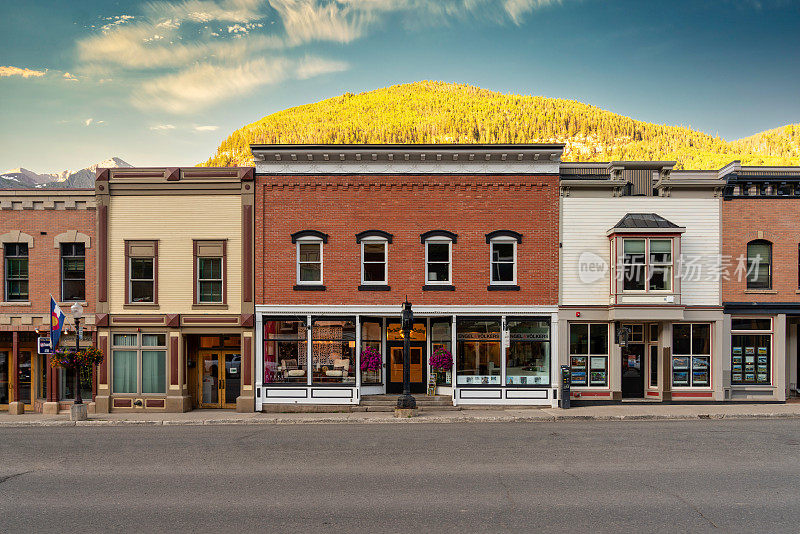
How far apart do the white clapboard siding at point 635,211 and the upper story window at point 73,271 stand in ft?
60.4

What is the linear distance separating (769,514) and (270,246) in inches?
651

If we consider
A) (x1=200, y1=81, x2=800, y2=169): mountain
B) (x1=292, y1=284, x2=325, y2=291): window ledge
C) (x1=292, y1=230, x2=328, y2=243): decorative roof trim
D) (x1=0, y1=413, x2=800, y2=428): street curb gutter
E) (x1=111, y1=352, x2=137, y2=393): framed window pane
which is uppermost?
(x1=200, y1=81, x2=800, y2=169): mountain

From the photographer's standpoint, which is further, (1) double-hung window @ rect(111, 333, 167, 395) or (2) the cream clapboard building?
(2) the cream clapboard building

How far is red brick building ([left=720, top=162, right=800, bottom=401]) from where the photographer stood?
20.2m

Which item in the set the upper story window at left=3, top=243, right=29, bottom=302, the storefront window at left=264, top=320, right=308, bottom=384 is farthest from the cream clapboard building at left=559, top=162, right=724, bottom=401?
the upper story window at left=3, top=243, right=29, bottom=302

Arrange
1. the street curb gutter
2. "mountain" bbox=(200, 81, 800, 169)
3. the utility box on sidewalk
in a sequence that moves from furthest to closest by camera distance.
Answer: "mountain" bbox=(200, 81, 800, 169), the utility box on sidewalk, the street curb gutter

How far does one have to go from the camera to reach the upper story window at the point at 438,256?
1997 cm

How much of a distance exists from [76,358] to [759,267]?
83.3ft

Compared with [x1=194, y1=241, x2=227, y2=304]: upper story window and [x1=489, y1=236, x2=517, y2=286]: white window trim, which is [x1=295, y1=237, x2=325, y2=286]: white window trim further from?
[x1=489, y1=236, x2=517, y2=286]: white window trim

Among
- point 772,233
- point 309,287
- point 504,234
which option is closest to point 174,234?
point 309,287

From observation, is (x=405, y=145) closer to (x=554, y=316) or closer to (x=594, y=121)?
(x=554, y=316)

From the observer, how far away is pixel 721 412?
18203 millimetres

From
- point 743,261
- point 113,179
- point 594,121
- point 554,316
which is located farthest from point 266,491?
point 594,121

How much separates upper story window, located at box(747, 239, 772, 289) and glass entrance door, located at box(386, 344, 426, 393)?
13104 mm
